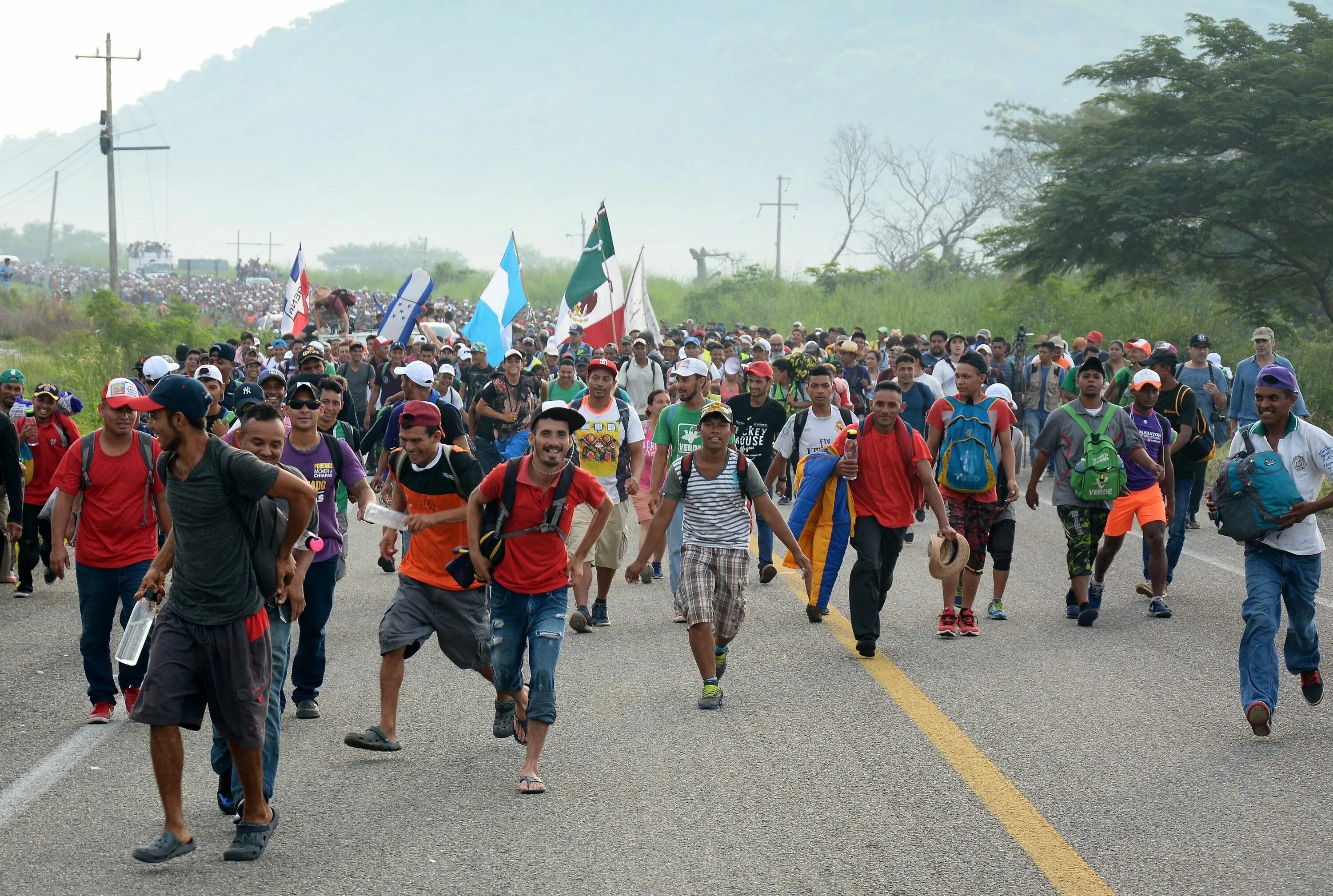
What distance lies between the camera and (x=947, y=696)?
7598 millimetres

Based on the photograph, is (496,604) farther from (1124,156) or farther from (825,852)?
(1124,156)

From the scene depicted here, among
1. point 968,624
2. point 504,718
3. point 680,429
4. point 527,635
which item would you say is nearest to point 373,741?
point 504,718

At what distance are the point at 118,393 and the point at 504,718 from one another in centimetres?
273

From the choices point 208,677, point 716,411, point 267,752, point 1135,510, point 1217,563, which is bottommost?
point 1217,563

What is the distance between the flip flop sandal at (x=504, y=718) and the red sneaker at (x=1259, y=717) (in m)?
3.39

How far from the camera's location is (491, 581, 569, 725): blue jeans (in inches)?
248

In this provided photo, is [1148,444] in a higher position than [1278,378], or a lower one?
lower

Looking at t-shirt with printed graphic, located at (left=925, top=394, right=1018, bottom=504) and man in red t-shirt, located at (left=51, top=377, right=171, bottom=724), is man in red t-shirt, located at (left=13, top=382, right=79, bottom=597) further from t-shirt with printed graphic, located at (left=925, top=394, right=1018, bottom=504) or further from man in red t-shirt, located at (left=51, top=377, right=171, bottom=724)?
t-shirt with printed graphic, located at (left=925, top=394, right=1018, bottom=504)

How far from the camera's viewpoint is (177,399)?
5.06 metres

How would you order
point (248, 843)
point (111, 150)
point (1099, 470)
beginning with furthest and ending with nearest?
1. point (111, 150)
2. point (1099, 470)
3. point (248, 843)

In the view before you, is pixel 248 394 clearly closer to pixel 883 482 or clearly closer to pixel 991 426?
pixel 883 482

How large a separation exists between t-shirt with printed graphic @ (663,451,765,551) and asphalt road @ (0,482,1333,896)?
2.74 ft

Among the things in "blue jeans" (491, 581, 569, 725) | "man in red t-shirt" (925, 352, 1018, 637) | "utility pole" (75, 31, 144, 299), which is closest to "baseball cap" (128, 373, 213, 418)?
"blue jeans" (491, 581, 569, 725)

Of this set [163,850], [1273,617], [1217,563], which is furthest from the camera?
[1217,563]
